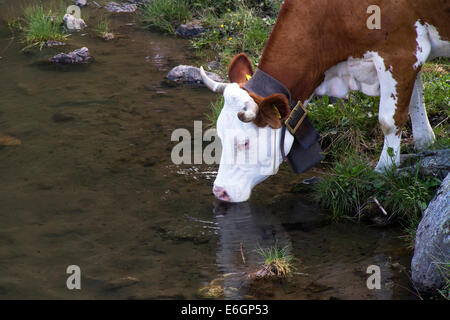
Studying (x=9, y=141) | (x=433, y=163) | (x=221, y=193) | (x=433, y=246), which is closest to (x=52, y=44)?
(x=9, y=141)

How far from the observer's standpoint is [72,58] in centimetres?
920

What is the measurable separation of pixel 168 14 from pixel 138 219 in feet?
20.7

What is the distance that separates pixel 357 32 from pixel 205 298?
241cm

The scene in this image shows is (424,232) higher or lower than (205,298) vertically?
higher

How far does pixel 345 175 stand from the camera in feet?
17.6

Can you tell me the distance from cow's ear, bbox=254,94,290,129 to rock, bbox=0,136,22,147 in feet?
9.58

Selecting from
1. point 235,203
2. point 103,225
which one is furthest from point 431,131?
point 103,225

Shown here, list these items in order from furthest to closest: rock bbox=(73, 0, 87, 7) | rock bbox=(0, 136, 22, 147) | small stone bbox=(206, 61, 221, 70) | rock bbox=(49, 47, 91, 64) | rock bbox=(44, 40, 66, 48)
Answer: rock bbox=(73, 0, 87, 7) → rock bbox=(44, 40, 66, 48) → rock bbox=(49, 47, 91, 64) → small stone bbox=(206, 61, 221, 70) → rock bbox=(0, 136, 22, 147)

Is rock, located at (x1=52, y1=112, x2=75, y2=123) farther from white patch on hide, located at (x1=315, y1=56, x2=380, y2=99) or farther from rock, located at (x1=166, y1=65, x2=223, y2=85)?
white patch on hide, located at (x1=315, y1=56, x2=380, y2=99)

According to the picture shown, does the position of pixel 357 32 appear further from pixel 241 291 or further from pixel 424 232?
pixel 241 291

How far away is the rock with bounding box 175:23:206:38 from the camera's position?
10305mm

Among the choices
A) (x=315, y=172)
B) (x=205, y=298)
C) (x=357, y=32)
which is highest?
(x=357, y=32)

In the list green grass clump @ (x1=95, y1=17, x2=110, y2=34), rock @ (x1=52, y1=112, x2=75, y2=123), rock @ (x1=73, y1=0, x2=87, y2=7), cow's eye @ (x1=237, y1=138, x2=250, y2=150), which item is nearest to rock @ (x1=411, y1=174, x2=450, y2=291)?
cow's eye @ (x1=237, y1=138, x2=250, y2=150)

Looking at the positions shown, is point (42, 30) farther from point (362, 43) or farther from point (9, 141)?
point (362, 43)
